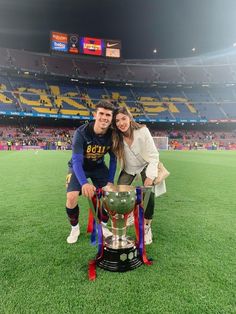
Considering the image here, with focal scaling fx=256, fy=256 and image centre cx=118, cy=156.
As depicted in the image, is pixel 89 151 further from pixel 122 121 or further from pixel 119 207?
pixel 119 207

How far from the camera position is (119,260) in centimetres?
245

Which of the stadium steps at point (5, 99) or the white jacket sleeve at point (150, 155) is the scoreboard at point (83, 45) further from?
the white jacket sleeve at point (150, 155)

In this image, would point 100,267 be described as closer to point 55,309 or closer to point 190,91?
point 55,309

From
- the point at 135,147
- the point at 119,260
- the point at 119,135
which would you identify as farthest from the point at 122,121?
the point at 119,260

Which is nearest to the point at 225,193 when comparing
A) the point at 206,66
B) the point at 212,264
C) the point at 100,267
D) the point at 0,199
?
the point at 212,264

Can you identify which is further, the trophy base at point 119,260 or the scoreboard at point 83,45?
the scoreboard at point 83,45

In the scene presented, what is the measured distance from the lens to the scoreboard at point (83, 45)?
41619 millimetres

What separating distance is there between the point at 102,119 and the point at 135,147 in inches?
22.7

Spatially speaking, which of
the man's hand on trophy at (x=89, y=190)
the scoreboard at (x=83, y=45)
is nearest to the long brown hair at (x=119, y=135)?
the man's hand on trophy at (x=89, y=190)

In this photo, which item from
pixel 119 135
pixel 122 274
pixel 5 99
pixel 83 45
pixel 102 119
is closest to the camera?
pixel 122 274

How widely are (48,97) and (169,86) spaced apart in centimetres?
2395

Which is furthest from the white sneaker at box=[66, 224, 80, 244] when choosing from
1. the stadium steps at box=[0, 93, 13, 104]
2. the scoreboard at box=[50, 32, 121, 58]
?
the scoreboard at box=[50, 32, 121, 58]

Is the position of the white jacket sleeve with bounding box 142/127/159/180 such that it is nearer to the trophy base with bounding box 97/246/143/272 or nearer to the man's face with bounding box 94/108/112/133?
the man's face with bounding box 94/108/112/133

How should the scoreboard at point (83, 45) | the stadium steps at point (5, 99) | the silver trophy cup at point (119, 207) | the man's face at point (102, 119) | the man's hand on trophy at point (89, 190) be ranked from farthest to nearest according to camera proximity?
the scoreboard at point (83, 45), the stadium steps at point (5, 99), the man's face at point (102, 119), the man's hand on trophy at point (89, 190), the silver trophy cup at point (119, 207)
